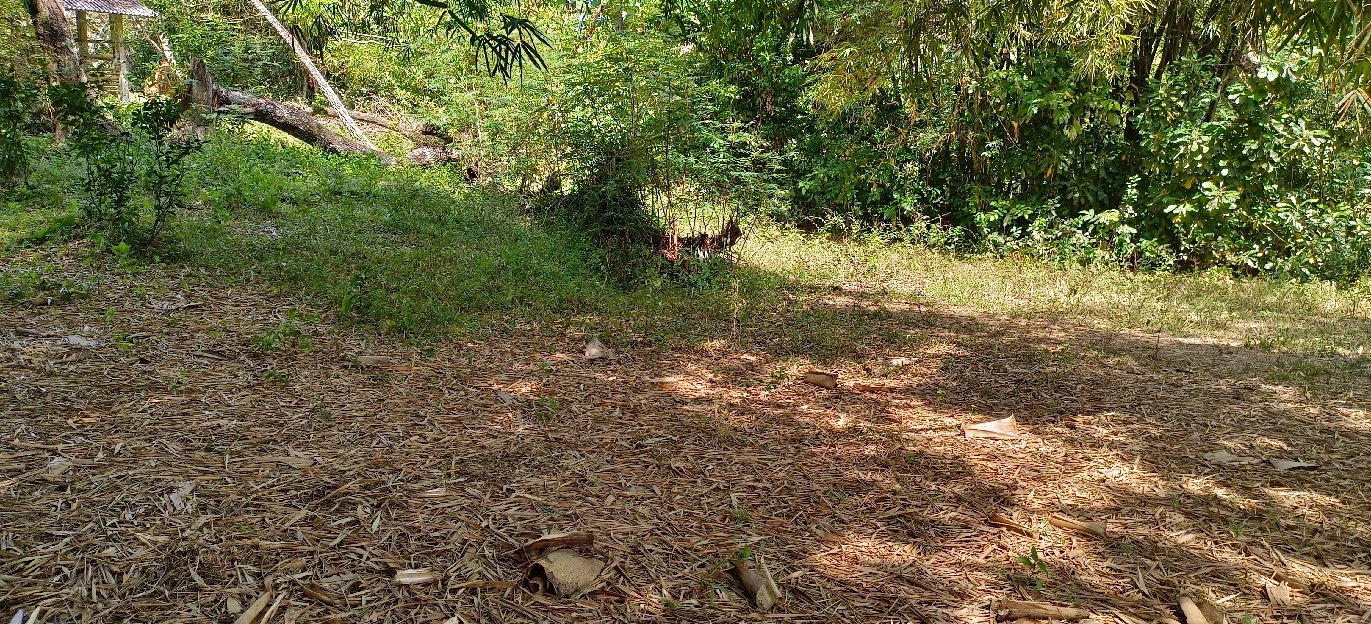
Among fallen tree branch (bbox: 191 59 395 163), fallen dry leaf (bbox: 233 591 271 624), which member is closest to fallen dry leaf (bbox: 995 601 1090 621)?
fallen dry leaf (bbox: 233 591 271 624)

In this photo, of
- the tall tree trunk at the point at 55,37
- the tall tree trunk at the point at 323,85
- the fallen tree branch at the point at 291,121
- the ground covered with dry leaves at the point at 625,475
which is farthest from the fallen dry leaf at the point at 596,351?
the tall tree trunk at the point at 323,85

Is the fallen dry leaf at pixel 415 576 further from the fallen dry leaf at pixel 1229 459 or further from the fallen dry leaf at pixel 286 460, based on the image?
the fallen dry leaf at pixel 1229 459

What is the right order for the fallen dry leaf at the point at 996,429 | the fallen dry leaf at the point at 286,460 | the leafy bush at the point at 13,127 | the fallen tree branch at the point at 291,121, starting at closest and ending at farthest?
the fallen dry leaf at the point at 286,460 → the fallen dry leaf at the point at 996,429 → the leafy bush at the point at 13,127 → the fallen tree branch at the point at 291,121

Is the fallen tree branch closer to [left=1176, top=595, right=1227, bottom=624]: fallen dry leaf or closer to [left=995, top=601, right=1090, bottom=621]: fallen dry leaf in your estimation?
[left=995, top=601, right=1090, bottom=621]: fallen dry leaf

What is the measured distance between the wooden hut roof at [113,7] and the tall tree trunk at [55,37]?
23.7 ft

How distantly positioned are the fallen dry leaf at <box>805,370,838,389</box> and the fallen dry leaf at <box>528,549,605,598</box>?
6.39 ft

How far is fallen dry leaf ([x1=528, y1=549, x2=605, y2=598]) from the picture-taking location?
1.99 m

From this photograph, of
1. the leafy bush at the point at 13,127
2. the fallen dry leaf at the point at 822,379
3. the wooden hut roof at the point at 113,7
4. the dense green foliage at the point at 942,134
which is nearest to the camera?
the fallen dry leaf at the point at 822,379

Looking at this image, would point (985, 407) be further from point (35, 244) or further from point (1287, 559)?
point (35, 244)

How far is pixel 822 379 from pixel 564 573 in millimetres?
2103

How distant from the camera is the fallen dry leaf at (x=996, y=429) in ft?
10.5

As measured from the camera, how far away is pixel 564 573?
2025 mm

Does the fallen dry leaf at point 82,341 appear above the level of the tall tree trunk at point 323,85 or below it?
below

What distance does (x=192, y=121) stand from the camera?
8.93m
